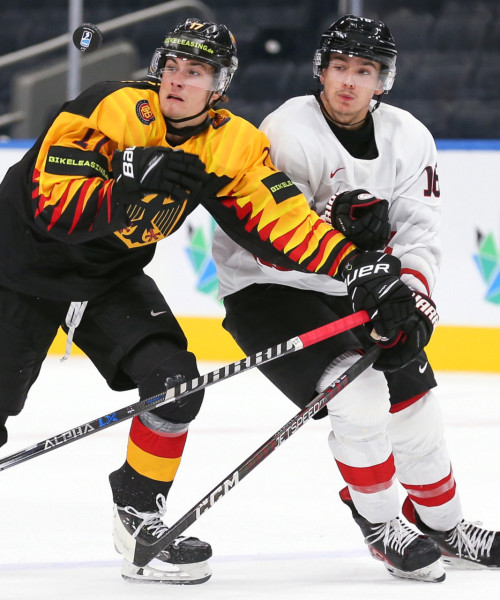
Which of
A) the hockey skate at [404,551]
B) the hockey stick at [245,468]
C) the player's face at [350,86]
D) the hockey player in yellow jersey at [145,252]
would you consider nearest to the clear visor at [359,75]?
the player's face at [350,86]

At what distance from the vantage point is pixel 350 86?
2570 millimetres

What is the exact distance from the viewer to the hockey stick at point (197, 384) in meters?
2.30

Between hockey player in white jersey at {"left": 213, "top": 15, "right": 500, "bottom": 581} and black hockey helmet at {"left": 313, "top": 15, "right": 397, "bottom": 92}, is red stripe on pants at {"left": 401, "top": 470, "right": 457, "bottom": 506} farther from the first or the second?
black hockey helmet at {"left": 313, "top": 15, "right": 397, "bottom": 92}

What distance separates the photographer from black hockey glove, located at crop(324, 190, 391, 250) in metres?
2.43

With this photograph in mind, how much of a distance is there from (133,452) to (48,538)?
1.47 ft

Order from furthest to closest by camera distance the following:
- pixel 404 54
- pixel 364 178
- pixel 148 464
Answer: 1. pixel 404 54
2. pixel 364 178
3. pixel 148 464

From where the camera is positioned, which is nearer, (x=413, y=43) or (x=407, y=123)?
(x=407, y=123)

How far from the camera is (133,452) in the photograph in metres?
2.42

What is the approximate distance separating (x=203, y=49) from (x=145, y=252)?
457 mm

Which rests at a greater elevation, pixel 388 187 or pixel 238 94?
pixel 388 187

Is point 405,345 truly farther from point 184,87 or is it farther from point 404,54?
point 404,54

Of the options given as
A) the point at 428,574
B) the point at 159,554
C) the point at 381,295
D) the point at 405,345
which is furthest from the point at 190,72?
the point at 428,574

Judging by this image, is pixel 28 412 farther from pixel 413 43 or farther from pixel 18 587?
pixel 413 43

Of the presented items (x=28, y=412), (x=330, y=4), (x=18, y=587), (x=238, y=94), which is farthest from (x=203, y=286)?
(x=18, y=587)
